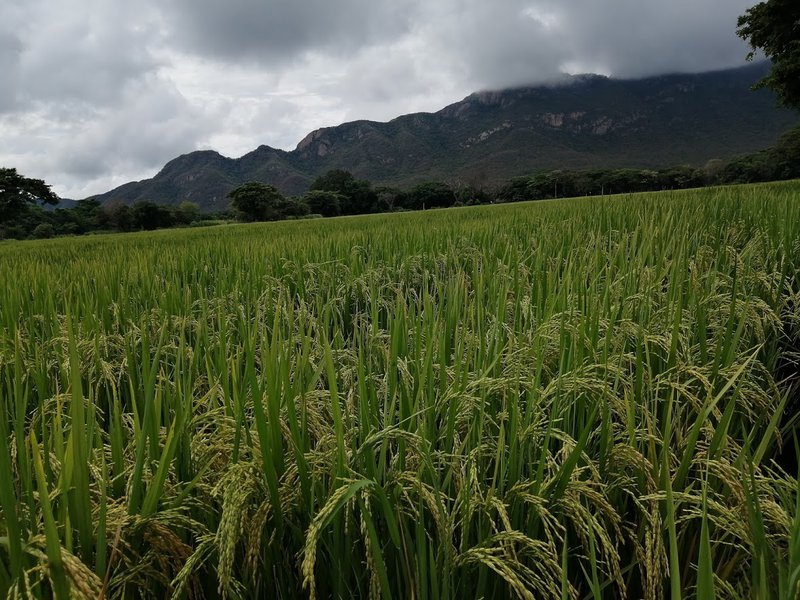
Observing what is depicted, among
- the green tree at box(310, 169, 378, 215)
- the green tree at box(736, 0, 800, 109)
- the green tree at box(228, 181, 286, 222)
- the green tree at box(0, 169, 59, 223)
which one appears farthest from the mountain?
the green tree at box(736, 0, 800, 109)

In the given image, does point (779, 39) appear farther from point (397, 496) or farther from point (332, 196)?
point (332, 196)

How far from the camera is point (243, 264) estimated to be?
13.5 ft

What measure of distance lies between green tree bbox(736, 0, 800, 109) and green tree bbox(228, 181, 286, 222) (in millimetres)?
Result: 46583

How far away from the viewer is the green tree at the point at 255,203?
53.8 meters

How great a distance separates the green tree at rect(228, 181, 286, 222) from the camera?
176ft

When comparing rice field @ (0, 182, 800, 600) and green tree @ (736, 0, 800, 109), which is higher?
green tree @ (736, 0, 800, 109)

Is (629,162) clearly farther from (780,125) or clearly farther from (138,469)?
(138,469)

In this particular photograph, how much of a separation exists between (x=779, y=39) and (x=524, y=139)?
114660mm

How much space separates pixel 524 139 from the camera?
12075 cm

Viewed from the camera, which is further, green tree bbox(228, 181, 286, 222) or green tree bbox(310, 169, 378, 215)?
green tree bbox(310, 169, 378, 215)

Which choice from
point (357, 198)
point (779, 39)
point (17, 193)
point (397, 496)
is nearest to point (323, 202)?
point (357, 198)

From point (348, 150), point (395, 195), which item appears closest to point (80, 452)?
point (395, 195)

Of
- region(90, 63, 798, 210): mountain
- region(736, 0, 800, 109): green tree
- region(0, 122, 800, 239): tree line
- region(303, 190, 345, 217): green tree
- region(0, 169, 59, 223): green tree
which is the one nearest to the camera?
region(736, 0, 800, 109): green tree

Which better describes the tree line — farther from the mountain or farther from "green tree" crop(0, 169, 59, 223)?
the mountain
